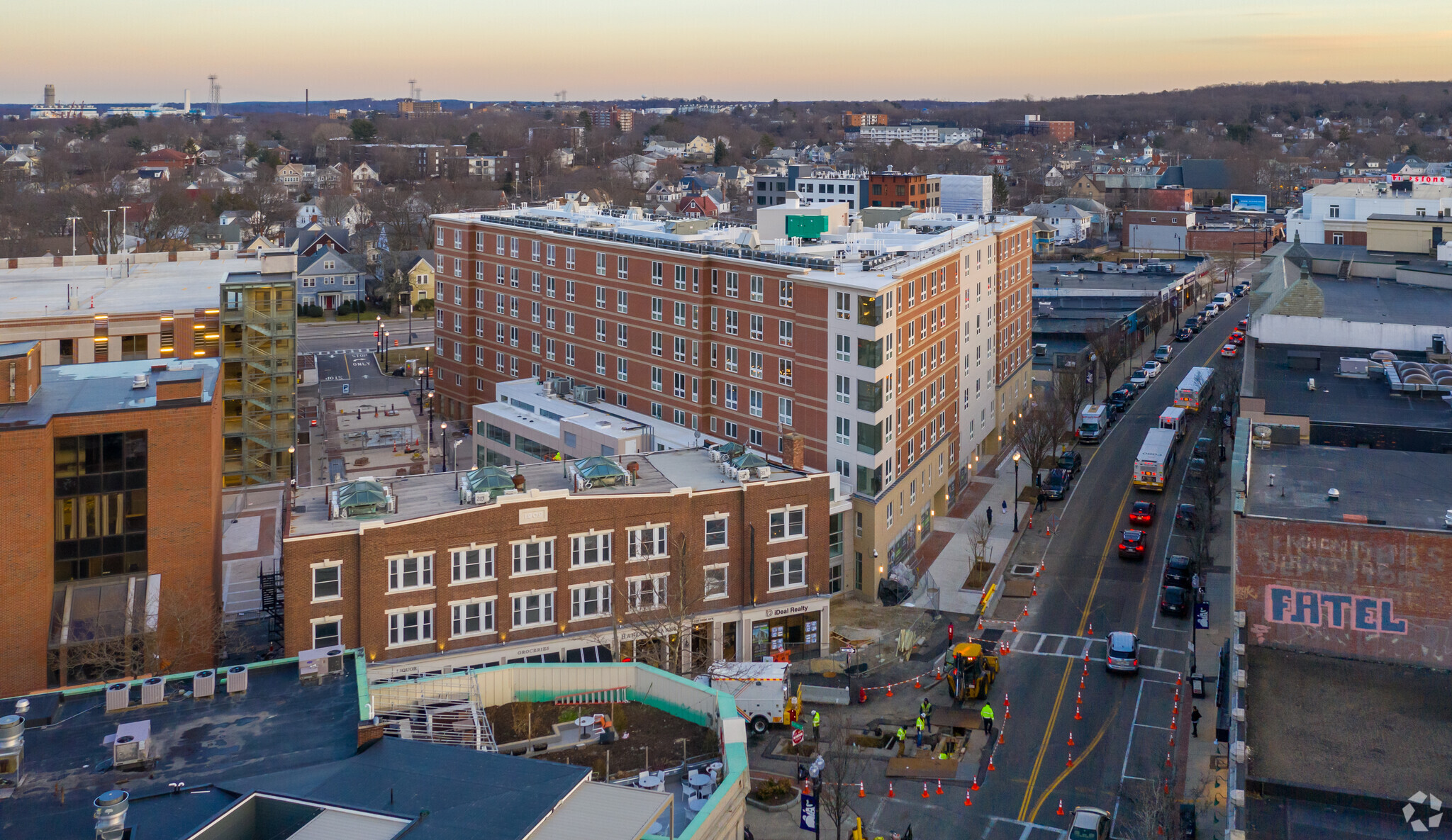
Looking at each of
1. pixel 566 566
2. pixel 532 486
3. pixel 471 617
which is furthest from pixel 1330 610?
pixel 471 617

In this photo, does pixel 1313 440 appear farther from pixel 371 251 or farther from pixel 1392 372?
pixel 371 251

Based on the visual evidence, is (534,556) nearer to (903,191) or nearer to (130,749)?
(130,749)

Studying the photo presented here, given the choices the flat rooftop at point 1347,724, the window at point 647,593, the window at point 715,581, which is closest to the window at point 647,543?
the window at point 647,593

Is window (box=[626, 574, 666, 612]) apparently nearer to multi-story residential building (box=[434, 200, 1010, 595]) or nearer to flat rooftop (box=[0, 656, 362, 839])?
multi-story residential building (box=[434, 200, 1010, 595])

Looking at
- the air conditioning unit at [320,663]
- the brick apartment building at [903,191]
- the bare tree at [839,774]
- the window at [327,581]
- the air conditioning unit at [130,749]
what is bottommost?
the bare tree at [839,774]

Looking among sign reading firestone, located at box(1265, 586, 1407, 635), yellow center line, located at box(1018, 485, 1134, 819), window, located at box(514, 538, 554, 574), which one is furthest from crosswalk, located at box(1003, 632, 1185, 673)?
window, located at box(514, 538, 554, 574)

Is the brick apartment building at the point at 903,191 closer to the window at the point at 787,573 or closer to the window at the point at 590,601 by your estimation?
the window at the point at 787,573
